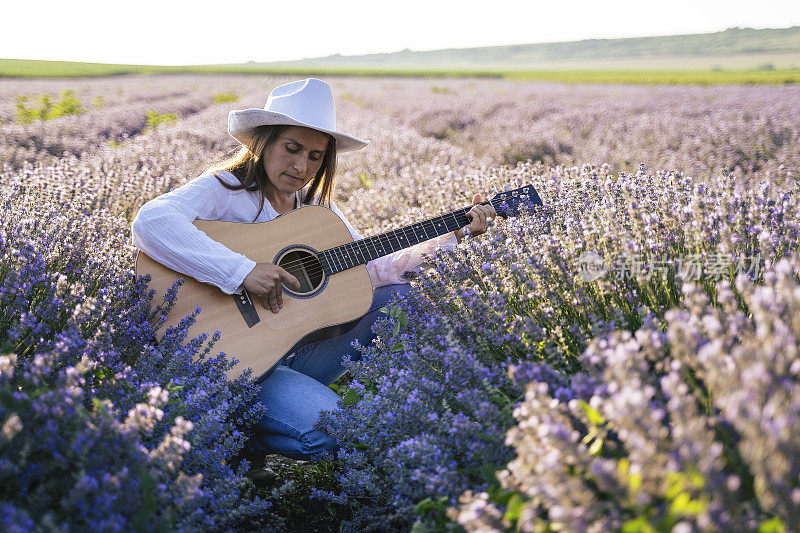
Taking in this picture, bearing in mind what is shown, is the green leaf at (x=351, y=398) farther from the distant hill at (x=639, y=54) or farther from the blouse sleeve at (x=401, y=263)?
the distant hill at (x=639, y=54)

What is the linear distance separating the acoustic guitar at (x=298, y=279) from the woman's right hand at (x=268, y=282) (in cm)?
4

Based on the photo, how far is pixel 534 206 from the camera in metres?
2.94

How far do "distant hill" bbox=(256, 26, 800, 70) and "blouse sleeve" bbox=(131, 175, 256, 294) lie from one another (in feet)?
35.7

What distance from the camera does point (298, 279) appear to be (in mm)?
2824

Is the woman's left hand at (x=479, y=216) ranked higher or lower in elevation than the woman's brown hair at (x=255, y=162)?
lower

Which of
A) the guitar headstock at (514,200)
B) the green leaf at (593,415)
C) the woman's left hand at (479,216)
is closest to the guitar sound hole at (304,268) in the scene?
the woman's left hand at (479,216)

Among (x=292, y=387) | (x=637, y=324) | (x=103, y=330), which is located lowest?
(x=292, y=387)

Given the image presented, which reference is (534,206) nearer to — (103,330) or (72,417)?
(103,330)

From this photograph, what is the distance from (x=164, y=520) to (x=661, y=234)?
1952 millimetres

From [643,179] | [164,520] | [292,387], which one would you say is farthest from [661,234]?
[164,520]

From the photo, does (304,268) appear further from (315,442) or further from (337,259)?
(315,442)

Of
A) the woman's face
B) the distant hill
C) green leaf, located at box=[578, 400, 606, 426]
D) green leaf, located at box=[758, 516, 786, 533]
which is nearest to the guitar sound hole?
the woman's face

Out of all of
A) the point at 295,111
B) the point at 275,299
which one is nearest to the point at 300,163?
the point at 295,111

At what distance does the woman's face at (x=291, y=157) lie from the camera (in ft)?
9.48
